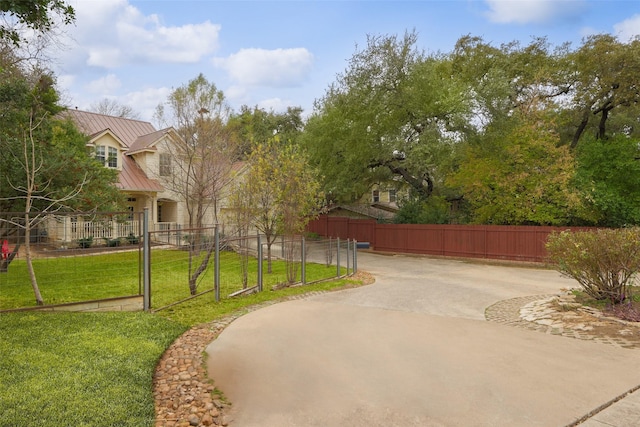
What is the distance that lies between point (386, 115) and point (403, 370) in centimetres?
1811

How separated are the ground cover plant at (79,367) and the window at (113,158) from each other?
17333mm

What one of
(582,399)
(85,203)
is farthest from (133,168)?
(582,399)

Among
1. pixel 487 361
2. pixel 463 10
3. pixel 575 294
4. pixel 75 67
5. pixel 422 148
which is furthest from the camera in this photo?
pixel 422 148

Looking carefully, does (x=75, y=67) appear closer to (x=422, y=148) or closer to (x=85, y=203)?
(x=85, y=203)

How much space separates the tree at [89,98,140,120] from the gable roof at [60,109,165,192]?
11037 mm

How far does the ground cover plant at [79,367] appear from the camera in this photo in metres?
3.25

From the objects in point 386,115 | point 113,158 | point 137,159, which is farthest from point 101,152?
point 386,115

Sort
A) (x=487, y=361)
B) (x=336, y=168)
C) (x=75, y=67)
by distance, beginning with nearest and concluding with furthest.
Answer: (x=487, y=361)
(x=75, y=67)
(x=336, y=168)

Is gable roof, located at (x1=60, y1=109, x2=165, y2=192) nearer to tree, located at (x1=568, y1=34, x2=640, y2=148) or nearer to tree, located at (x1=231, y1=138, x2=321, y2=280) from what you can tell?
tree, located at (x1=231, y1=138, x2=321, y2=280)

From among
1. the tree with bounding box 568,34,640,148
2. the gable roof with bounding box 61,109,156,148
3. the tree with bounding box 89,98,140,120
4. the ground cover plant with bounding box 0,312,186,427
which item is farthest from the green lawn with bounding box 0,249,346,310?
the tree with bounding box 89,98,140,120

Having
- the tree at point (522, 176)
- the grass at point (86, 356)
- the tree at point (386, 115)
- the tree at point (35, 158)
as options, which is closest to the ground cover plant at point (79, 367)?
the grass at point (86, 356)

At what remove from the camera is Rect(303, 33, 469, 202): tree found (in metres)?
19.7

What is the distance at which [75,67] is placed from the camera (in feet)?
41.6

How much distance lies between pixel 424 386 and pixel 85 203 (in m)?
10.3
